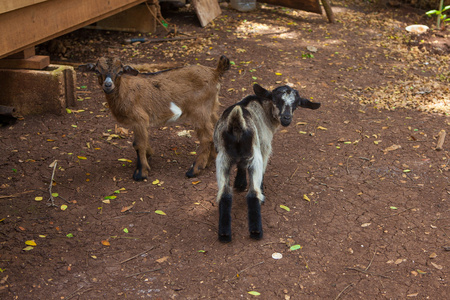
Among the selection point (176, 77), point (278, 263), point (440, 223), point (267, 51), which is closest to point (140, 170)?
point (176, 77)

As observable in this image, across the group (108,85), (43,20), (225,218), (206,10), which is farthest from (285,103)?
(206,10)

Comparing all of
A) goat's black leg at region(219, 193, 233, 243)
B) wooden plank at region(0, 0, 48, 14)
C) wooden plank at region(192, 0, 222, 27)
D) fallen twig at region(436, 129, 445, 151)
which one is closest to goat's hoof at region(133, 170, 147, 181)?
goat's black leg at region(219, 193, 233, 243)

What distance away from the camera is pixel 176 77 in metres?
5.96

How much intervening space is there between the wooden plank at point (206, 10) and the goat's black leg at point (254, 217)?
7327 millimetres

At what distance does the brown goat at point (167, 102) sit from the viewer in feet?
18.5

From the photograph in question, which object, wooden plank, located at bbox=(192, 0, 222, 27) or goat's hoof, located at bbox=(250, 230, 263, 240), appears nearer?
goat's hoof, located at bbox=(250, 230, 263, 240)

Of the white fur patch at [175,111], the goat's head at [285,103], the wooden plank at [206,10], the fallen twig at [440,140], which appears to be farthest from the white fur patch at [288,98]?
the wooden plank at [206,10]

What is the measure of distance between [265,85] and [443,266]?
4.78 metres

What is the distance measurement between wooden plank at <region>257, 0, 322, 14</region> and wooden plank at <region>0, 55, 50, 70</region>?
7.39m

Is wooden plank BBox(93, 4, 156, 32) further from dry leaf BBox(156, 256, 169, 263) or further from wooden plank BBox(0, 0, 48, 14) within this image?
dry leaf BBox(156, 256, 169, 263)

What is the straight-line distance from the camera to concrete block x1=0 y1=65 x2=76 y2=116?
695cm

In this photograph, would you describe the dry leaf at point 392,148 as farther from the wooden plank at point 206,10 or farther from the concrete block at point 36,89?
the wooden plank at point 206,10

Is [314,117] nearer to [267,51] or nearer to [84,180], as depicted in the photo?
[267,51]

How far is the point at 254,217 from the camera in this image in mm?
Answer: 4652
